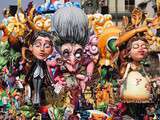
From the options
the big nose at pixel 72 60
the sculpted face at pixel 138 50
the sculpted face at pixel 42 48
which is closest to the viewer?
the big nose at pixel 72 60

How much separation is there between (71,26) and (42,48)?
0.66 meters

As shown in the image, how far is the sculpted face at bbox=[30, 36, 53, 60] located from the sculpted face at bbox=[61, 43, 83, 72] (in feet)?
1.37

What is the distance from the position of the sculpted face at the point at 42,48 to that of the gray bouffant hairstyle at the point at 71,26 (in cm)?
26

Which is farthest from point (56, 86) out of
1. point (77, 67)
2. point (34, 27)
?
point (34, 27)

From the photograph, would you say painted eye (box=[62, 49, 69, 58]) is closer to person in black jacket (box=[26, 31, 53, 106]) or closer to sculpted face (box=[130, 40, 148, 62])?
person in black jacket (box=[26, 31, 53, 106])

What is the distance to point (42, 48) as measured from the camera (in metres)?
9.30

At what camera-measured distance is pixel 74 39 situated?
895cm

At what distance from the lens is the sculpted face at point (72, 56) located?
8906 millimetres

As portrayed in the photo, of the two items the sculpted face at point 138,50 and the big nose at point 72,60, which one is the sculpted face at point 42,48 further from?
the sculpted face at point 138,50

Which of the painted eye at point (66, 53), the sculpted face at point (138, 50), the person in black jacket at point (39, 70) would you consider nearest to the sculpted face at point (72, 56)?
the painted eye at point (66, 53)

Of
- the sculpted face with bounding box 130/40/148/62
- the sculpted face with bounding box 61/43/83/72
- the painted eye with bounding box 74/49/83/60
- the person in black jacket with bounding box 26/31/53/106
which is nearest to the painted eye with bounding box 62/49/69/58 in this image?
the sculpted face with bounding box 61/43/83/72

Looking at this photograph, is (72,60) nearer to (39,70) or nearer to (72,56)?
(72,56)

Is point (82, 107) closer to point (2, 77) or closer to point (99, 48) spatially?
point (99, 48)

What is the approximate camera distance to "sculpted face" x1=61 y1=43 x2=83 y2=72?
8906 millimetres
